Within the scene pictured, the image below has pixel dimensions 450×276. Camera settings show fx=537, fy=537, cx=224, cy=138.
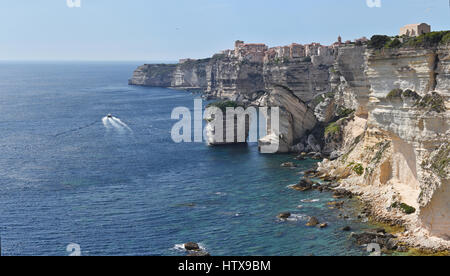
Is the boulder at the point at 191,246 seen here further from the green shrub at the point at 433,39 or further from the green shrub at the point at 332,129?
the green shrub at the point at 332,129

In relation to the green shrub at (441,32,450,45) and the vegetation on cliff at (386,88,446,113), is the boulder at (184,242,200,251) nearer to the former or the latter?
the vegetation on cliff at (386,88,446,113)

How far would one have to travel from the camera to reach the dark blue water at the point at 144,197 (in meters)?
40.0

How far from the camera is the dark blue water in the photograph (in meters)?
40.0

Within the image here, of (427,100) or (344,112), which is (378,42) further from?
(344,112)

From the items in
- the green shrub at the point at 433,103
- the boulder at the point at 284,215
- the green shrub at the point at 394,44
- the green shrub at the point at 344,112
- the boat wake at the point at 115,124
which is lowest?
the boulder at the point at 284,215

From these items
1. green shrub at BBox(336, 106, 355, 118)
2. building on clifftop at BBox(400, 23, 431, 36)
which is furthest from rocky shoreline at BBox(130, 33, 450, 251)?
building on clifftop at BBox(400, 23, 431, 36)

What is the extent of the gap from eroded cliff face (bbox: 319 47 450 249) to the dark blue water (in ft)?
14.9

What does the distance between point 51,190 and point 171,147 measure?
26256mm

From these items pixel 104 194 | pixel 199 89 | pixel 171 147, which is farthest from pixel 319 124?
pixel 199 89

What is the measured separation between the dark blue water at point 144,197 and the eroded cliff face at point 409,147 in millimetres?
4537

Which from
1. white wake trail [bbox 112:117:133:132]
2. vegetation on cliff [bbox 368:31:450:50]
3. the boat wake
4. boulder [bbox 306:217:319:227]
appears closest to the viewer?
vegetation on cliff [bbox 368:31:450:50]

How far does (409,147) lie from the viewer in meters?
43.9

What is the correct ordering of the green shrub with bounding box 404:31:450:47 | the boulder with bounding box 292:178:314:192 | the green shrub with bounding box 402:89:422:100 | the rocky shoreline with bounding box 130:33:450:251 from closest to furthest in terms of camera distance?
the rocky shoreline with bounding box 130:33:450:251
the green shrub with bounding box 404:31:450:47
the green shrub with bounding box 402:89:422:100
the boulder with bounding box 292:178:314:192

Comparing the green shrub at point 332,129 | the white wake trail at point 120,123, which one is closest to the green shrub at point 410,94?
the green shrub at point 332,129
